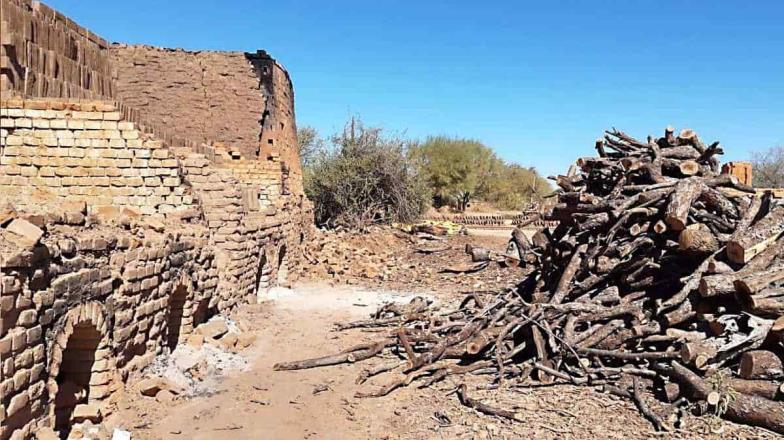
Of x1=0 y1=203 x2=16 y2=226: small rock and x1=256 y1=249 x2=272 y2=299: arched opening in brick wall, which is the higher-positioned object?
x1=0 y1=203 x2=16 y2=226: small rock

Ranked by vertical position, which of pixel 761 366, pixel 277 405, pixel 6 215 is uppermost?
pixel 6 215

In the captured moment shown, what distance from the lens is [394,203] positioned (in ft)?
78.8

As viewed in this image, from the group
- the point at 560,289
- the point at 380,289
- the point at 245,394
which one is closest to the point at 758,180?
the point at 380,289

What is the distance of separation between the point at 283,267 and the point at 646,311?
29.5ft

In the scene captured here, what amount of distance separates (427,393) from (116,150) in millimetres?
5254

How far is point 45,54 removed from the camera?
25.6 feet

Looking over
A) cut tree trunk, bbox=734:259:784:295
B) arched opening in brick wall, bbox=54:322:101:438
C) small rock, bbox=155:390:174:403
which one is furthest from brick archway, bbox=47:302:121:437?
cut tree trunk, bbox=734:259:784:295

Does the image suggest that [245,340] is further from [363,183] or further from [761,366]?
[363,183]

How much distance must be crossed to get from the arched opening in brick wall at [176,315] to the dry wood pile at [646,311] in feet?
5.08

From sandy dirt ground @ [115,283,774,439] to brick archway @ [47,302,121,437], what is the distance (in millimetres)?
322

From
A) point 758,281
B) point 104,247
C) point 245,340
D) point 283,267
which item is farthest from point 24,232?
point 283,267

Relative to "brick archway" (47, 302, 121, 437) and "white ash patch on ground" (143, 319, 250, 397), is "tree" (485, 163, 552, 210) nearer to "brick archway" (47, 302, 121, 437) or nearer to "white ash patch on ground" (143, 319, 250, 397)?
"white ash patch on ground" (143, 319, 250, 397)

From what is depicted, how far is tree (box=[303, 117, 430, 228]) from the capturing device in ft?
76.7

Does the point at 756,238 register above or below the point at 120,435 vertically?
above
